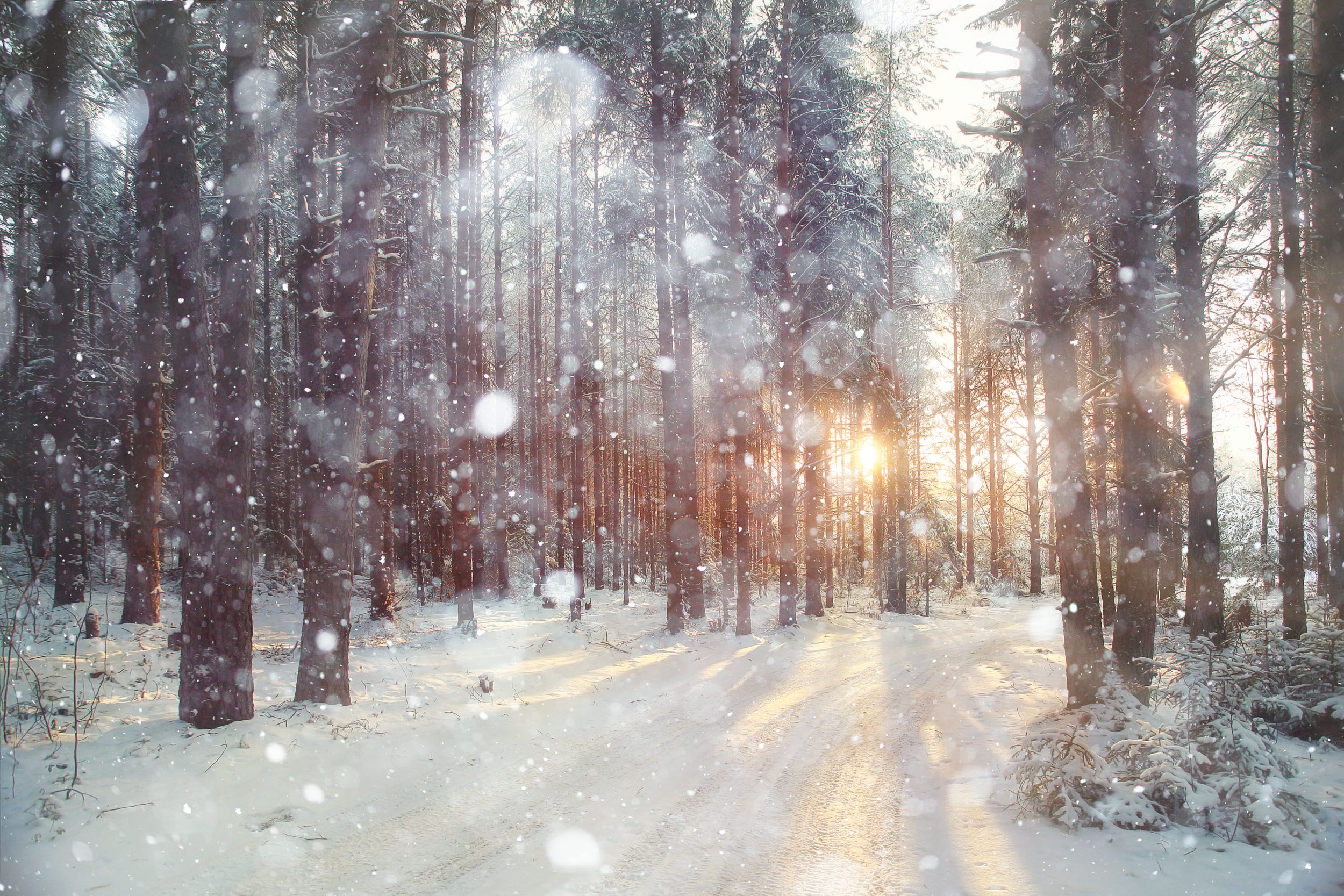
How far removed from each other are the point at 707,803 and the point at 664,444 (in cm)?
989

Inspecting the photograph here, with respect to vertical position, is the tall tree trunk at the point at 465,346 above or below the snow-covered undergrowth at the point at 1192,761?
above

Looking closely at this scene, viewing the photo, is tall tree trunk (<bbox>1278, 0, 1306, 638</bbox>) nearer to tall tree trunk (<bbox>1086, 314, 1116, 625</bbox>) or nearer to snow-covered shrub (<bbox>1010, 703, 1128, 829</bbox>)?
tall tree trunk (<bbox>1086, 314, 1116, 625</bbox>)

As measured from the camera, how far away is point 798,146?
16.4 metres

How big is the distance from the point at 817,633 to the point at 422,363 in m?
16.5

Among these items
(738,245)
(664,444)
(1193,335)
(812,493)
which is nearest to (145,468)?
(664,444)

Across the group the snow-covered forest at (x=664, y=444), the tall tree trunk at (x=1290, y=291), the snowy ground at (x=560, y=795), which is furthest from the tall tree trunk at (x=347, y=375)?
the tall tree trunk at (x=1290, y=291)

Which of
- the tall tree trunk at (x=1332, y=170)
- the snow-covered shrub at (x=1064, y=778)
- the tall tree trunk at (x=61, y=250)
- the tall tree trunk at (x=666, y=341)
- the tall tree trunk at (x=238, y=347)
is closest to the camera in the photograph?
the snow-covered shrub at (x=1064, y=778)

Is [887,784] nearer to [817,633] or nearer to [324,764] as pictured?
[324,764]

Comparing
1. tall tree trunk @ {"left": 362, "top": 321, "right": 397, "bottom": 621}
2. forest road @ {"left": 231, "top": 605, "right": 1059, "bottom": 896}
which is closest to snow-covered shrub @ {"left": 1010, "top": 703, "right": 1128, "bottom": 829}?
forest road @ {"left": 231, "top": 605, "right": 1059, "bottom": 896}

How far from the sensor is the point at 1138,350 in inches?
319

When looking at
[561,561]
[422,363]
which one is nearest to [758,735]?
[561,561]

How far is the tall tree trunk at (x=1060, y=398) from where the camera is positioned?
7848 mm

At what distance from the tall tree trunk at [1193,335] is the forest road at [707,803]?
3152mm

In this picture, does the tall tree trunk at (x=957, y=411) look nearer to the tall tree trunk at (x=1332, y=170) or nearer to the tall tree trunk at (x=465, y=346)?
the tall tree trunk at (x=1332, y=170)
